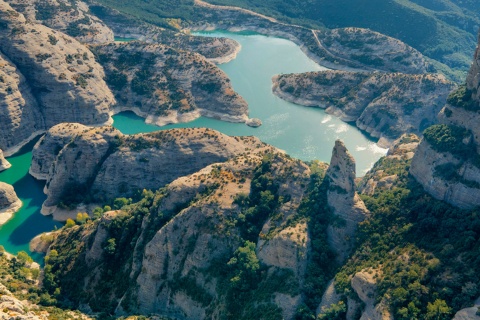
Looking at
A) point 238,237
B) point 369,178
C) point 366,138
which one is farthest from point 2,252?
point 366,138

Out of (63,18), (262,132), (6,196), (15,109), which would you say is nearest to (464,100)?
(262,132)

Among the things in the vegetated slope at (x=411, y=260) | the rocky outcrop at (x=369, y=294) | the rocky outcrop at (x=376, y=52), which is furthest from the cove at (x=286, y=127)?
the rocky outcrop at (x=369, y=294)

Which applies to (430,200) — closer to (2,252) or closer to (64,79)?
(2,252)

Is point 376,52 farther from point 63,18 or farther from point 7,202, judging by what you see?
point 7,202

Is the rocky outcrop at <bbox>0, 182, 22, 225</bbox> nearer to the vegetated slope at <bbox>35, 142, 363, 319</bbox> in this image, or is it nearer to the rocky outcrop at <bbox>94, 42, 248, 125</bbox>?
the vegetated slope at <bbox>35, 142, 363, 319</bbox>

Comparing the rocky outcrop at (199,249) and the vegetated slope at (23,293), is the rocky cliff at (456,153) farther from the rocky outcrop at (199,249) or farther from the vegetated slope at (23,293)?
the vegetated slope at (23,293)

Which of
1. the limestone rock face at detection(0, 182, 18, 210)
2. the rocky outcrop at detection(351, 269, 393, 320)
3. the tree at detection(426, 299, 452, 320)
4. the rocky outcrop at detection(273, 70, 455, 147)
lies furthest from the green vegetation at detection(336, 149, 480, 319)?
the limestone rock face at detection(0, 182, 18, 210)
